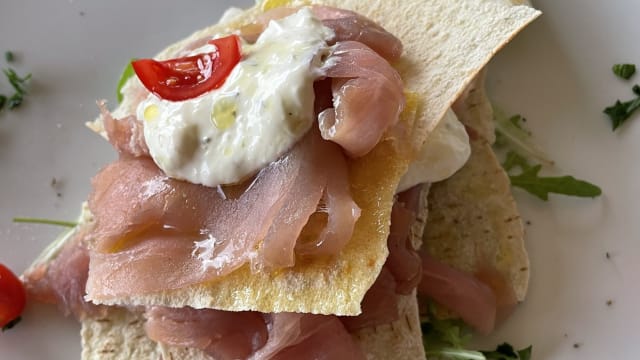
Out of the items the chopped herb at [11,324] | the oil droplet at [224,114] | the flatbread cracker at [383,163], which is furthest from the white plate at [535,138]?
the oil droplet at [224,114]

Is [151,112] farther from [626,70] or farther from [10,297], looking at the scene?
[626,70]

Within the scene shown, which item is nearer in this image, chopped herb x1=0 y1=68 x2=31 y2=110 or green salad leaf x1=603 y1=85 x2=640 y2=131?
green salad leaf x1=603 y1=85 x2=640 y2=131

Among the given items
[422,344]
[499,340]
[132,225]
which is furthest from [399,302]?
[132,225]

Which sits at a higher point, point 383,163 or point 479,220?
point 383,163

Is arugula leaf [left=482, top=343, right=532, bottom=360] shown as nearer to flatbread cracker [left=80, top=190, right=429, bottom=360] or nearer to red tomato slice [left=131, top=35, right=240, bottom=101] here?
flatbread cracker [left=80, top=190, right=429, bottom=360]

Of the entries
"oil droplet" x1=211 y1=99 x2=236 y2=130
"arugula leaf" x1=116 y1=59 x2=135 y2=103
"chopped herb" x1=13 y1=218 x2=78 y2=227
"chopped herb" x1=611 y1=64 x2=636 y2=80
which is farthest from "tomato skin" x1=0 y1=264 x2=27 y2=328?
"chopped herb" x1=611 y1=64 x2=636 y2=80

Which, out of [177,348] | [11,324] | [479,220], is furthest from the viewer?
[479,220]

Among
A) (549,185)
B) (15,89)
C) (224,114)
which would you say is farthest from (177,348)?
(549,185)

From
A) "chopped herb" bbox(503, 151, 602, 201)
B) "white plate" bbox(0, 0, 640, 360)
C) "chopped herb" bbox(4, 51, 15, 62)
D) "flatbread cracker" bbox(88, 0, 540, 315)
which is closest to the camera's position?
"flatbread cracker" bbox(88, 0, 540, 315)
